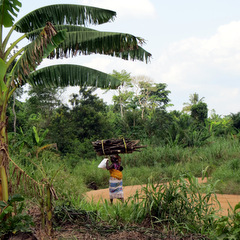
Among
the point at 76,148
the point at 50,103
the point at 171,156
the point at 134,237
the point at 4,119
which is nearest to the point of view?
the point at 134,237

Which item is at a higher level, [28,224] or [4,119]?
[4,119]

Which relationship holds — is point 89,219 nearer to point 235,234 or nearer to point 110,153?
point 235,234

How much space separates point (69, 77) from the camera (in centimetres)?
656

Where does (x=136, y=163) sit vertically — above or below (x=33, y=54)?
below

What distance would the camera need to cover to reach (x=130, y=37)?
244 inches

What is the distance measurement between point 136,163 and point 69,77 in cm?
822

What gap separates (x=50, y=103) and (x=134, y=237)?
22.3 meters

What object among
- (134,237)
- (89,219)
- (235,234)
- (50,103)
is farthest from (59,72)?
(50,103)

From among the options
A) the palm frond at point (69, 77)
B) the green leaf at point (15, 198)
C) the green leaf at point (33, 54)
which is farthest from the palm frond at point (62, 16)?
the green leaf at point (15, 198)

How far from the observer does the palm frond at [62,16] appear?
682cm

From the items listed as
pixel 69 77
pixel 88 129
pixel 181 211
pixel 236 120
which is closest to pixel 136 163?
pixel 88 129

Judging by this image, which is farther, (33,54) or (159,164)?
(159,164)

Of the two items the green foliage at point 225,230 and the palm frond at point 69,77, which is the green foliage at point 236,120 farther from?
the green foliage at point 225,230

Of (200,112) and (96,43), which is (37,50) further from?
(200,112)
